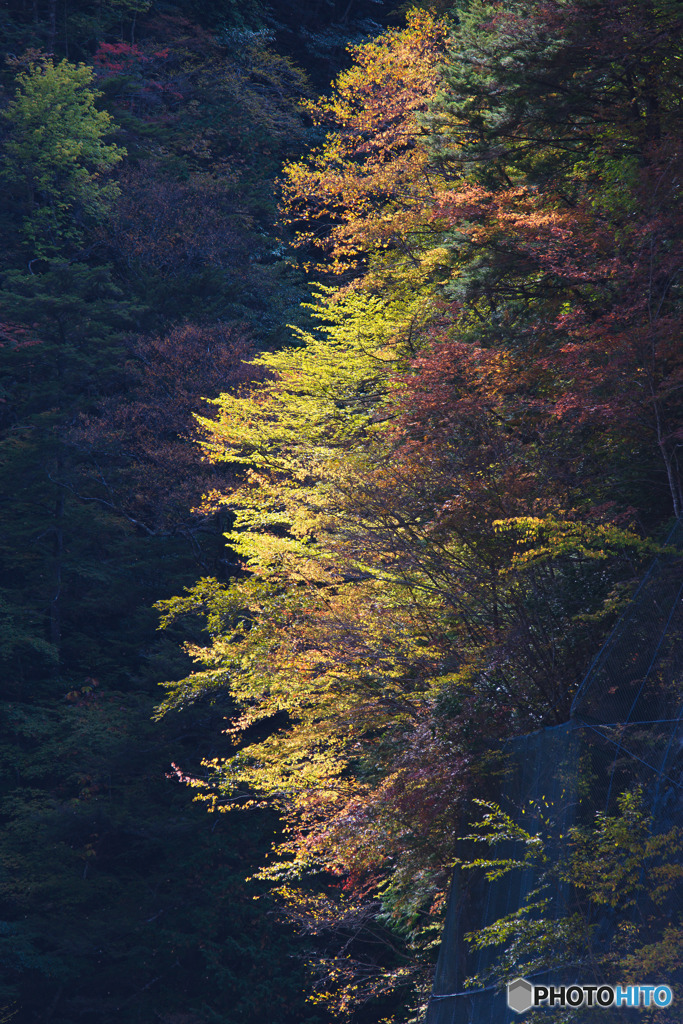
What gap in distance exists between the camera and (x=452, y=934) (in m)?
8.95

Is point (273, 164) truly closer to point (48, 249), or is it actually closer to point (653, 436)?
point (48, 249)

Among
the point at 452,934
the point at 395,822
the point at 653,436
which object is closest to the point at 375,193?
the point at 653,436

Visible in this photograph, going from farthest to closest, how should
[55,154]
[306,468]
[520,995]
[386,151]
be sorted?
1. [55,154]
2. [386,151]
3. [306,468]
4. [520,995]

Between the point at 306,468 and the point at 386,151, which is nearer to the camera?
the point at 306,468

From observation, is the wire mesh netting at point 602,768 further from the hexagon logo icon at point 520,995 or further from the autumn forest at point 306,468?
the autumn forest at point 306,468

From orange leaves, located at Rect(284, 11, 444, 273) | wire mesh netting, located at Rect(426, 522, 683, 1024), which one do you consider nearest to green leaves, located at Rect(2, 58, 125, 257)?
orange leaves, located at Rect(284, 11, 444, 273)

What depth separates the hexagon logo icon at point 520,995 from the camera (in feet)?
19.4

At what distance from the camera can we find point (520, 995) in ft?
19.8

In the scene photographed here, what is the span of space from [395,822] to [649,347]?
617 centimetres

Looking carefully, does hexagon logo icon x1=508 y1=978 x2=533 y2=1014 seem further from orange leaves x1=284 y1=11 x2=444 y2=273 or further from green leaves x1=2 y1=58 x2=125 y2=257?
green leaves x1=2 y1=58 x2=125 y2=257

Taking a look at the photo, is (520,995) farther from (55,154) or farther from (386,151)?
(55,154)

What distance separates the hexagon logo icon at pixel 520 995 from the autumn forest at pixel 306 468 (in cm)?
79

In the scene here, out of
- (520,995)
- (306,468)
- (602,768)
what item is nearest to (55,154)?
(306,468)

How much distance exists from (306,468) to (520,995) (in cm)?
841
